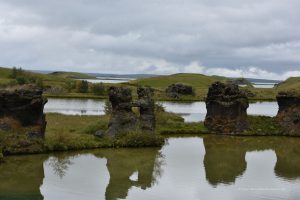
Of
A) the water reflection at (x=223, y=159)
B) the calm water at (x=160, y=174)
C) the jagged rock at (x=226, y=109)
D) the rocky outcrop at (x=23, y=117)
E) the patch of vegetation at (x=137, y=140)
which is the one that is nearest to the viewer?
the calm water at (x=160, y=174)

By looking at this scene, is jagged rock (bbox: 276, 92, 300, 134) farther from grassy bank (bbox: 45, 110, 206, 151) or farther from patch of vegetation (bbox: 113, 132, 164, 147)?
patch of vegetation (bbox: 113, 132, 164, 147)

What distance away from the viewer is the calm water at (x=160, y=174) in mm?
29438

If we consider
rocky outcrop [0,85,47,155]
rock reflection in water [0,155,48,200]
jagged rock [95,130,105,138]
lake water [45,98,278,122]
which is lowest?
rock reflection in water [0,155,48,200]

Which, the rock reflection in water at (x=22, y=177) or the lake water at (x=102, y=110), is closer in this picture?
the rock reflection in water at (x=22, y=177)

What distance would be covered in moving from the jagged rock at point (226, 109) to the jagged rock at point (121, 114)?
14434mm

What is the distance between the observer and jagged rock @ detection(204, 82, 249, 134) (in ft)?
195

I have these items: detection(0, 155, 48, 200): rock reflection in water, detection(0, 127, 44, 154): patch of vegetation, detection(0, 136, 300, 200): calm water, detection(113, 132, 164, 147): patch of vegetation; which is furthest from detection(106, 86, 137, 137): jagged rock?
detection(0, 155, 48, 200): rock reflection in water

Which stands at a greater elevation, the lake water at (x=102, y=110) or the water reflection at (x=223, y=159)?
the lake water at (x=102, y=110)

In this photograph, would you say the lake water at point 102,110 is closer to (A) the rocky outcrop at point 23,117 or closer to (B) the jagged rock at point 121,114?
(B) the jagged rock at point 121,114

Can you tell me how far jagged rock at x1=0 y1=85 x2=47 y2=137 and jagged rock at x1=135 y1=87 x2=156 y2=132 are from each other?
10.3 m

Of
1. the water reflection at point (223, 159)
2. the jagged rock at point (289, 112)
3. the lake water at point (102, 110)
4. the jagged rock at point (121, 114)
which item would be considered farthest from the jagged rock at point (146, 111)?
the lake water at point (102, 110)

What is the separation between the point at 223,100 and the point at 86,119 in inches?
722

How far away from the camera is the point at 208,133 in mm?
59156

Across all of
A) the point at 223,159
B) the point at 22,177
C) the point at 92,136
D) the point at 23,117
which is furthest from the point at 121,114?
the point at 22,177
